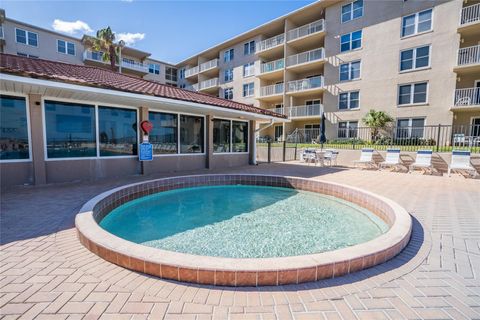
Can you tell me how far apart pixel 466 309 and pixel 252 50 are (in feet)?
90.1

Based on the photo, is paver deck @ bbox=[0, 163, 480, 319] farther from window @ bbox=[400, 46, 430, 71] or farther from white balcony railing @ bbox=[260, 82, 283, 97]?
white balcony railing @ bbox=[260, 82, 283, 97]

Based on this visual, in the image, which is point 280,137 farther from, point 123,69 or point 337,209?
point 123,69

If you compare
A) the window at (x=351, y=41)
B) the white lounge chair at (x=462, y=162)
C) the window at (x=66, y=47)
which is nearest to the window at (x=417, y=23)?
the window at (x=351, y=41)

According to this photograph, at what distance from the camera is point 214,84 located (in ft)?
101

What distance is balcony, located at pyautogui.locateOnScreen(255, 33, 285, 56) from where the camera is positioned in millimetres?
22547

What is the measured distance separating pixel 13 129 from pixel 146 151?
369 cm

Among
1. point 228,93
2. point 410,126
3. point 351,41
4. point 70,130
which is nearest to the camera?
point 70,130

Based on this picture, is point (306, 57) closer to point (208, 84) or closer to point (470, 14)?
point (470, 14)

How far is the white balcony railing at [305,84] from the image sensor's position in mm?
20689

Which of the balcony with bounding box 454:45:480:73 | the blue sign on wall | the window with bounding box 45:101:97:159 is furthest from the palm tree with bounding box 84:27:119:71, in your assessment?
the balcony with bounding box 454:45:480:73

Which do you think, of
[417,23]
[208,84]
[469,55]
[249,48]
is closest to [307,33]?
[249,48]

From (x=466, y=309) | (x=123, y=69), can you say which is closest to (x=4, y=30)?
(x=123, y=69)

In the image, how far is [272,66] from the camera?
77.0 feet

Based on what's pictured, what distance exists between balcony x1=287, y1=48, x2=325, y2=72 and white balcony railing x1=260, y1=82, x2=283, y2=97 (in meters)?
2.15
